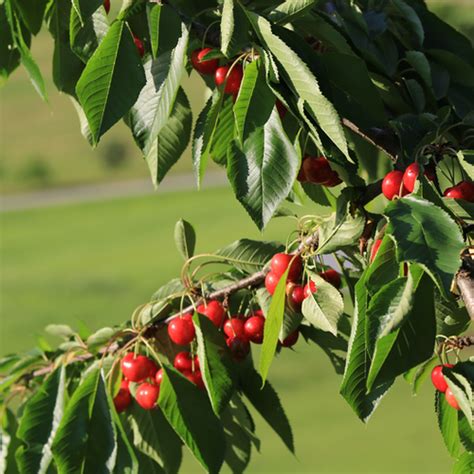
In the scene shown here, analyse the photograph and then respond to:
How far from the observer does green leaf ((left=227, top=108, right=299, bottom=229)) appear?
82cm

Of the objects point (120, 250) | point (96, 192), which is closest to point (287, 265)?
point (120, 250)

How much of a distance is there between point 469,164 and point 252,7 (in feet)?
0.86

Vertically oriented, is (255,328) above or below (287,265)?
below

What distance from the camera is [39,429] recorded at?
1.11m

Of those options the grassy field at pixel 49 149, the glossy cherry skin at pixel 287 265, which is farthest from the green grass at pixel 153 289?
the grassy field at pixel 49 149

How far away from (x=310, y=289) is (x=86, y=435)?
0.99 ft

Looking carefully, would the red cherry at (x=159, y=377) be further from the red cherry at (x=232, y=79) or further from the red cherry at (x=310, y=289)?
the red cherry at (x=232, y=79)

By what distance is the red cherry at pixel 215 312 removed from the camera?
1064mm

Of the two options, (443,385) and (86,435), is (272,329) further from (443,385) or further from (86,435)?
(86,435)

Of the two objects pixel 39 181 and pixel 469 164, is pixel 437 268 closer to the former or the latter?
pixel 469 164

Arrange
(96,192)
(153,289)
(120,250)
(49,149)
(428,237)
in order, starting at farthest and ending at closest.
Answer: (49,149) < (96,192) < (120,250) < (153,289) < (428,237)

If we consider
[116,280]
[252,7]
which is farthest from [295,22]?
[116,280]

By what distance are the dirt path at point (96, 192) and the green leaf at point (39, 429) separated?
12.5 metres

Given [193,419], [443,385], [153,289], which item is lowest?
[153,289]
